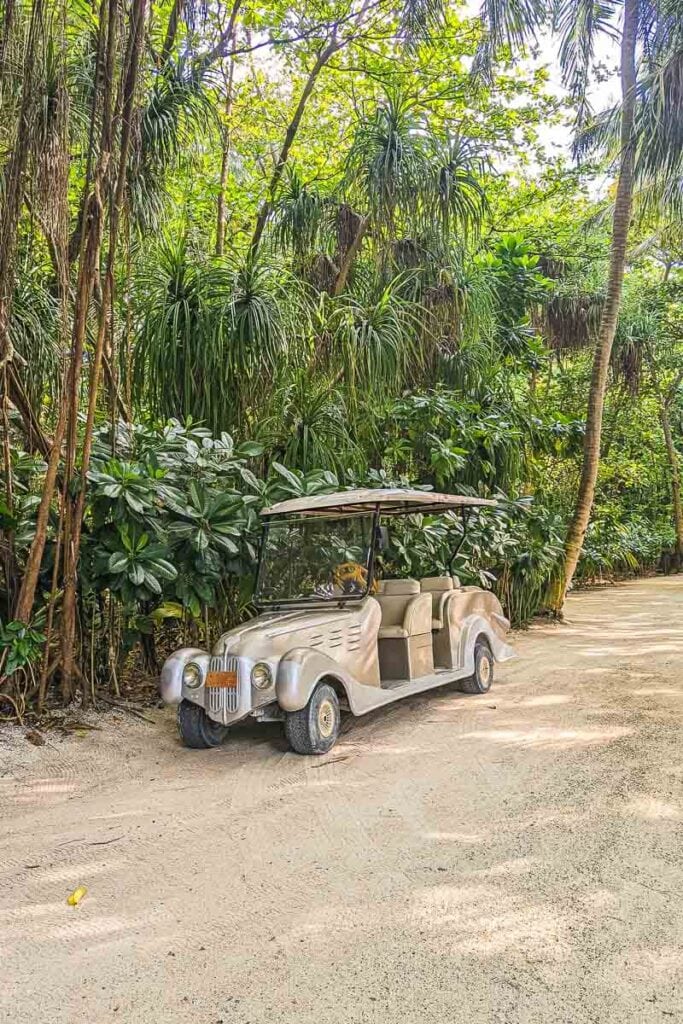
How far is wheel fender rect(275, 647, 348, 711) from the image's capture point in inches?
171

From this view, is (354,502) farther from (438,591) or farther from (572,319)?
(572,319)

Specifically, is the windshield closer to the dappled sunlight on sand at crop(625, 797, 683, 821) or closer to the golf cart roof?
the golf cart roof

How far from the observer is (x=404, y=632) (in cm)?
559

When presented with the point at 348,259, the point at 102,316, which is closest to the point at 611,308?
the point at 348,259

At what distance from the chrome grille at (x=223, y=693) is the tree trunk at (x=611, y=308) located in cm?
700

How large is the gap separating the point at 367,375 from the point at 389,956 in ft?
20.2

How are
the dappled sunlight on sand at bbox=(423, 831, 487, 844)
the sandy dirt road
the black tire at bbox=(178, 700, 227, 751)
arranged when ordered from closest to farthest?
the sandy dirt road
the dappled sunlight on sand at bbox=(423, 831, 487, 844)
the black tire at bbox=(178, 700, 227, 751)

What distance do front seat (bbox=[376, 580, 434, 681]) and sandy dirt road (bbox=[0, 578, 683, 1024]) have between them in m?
0.41

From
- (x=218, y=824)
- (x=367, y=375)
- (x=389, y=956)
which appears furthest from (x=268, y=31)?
(x=389, y=956)

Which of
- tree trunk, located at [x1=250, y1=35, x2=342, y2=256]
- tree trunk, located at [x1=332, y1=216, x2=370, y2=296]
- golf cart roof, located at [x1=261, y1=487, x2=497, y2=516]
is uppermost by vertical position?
tree trunk, located at [x1=250, y1=35, x2=342, y2=256]

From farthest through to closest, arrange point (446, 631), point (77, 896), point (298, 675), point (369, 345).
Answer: point (369, 345), point (446, 631), point (298, 675), point (77, 896)

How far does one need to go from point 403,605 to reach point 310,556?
2.73 ft

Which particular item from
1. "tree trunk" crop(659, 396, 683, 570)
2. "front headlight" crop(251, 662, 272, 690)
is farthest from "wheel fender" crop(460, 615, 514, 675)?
"tree trunk" crop(659, 396, 683, 570)

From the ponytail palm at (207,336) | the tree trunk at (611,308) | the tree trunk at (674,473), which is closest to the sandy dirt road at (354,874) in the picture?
the ponytail palm at (207,336)
